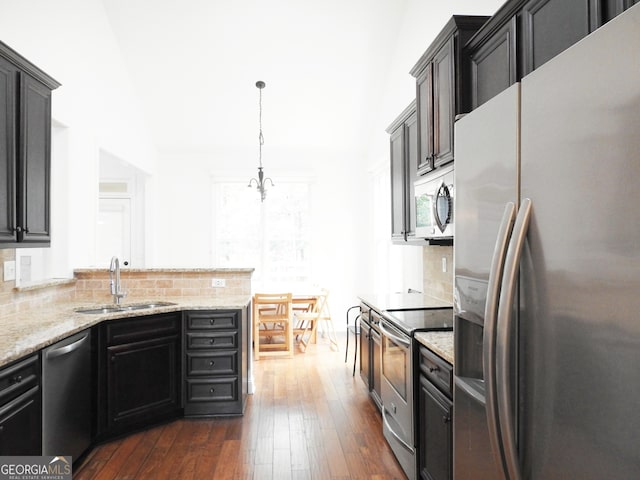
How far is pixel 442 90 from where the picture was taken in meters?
2.51

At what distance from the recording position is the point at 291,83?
5.48 m

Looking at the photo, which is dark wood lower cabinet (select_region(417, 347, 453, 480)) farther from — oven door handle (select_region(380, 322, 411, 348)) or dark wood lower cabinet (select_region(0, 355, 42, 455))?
dark wood lower cabinet (select_region(0, 355, 42, 455))

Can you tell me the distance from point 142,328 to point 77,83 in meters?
2.36

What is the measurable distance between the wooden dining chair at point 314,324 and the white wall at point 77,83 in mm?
2654

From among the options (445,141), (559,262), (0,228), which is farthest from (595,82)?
(0,228)

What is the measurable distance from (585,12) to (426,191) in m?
1.39

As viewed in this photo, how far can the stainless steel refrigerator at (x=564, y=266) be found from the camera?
772 millimetres

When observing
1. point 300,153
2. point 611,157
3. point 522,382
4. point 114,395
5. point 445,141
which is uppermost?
point 300,153

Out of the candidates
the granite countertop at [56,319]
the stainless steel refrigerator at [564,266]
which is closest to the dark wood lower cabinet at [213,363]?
the granite countertop at [56,319]

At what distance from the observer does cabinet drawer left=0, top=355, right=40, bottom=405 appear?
1896mm

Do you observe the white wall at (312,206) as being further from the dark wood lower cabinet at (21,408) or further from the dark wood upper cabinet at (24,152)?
the dark wood lower cabinet at (21,408)

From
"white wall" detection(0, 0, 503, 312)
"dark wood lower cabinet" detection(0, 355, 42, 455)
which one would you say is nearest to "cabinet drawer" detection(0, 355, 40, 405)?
"dark wood lower cabinet" detection(0, 355, 42, 455)

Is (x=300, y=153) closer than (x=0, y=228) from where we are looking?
No

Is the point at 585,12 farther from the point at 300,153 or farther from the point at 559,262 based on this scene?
the point at 300,153
